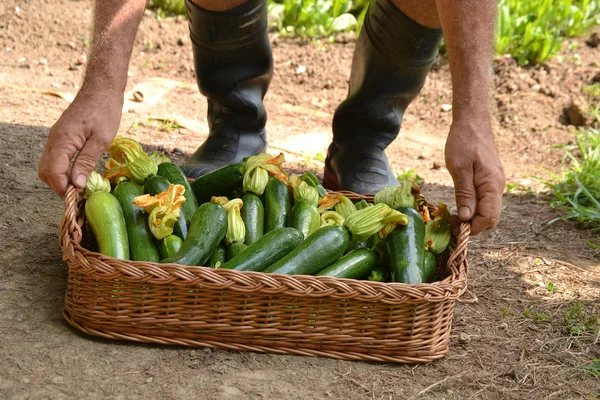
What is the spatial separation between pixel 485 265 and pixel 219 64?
63.2 inches

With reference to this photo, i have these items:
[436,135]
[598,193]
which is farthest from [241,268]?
[436,135]

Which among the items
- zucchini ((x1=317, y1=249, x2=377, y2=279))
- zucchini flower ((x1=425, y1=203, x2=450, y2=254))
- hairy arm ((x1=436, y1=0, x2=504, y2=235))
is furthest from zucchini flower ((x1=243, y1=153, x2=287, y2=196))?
hairy arm ((x1=436, y1=0, x2=504, y2=235))

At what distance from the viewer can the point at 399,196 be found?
9.97 ft

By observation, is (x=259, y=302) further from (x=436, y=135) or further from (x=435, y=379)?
(x=436, y=135)

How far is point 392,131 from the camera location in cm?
389

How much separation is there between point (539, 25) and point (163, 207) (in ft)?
15.2

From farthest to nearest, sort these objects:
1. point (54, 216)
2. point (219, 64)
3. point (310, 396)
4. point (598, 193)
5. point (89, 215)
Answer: point (598, 193) → point (219, 64) → point (54, 216) → point (89, 215) → point (310, 396)

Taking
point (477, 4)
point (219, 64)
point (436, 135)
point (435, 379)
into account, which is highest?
point (477, 4)

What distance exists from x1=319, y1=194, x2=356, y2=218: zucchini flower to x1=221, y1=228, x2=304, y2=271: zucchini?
37 centimetres

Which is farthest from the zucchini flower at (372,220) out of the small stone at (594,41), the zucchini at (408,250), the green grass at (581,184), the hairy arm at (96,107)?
the small stone at (594,41)

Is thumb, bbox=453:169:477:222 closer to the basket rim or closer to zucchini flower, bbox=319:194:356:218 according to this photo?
the basket rim

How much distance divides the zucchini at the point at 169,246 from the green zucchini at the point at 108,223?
0.13 meters

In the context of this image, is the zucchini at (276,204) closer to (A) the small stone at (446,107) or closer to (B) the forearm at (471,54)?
(B) the forearm at (471,54)

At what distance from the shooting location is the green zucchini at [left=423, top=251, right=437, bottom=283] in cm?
280
